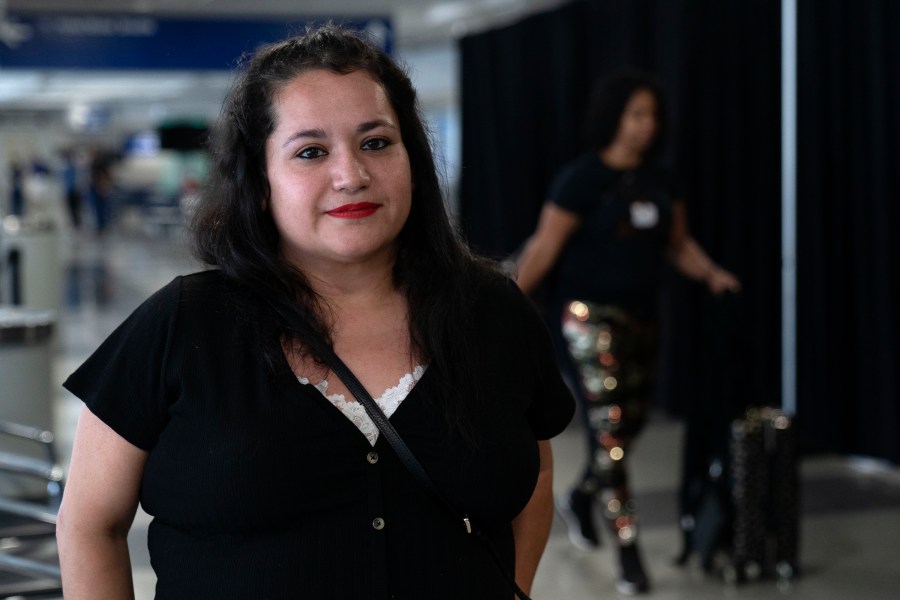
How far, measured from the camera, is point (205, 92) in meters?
34.4

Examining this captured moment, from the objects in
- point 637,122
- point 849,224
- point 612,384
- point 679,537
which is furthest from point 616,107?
point 849,224

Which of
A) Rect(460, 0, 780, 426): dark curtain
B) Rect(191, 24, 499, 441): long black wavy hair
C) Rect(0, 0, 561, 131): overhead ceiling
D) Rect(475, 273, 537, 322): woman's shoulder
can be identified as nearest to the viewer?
Rect(191, 24, 499, 441): long black wavy hair

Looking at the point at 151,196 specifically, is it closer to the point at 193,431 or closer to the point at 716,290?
the point at 716,290

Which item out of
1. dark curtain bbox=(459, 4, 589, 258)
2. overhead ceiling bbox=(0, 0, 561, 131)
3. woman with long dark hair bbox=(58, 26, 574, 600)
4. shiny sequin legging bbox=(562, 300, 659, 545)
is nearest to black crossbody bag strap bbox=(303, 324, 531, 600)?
woman with long dark hair bbox=(58, 26, 574, 600)

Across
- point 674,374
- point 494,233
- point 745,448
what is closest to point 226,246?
point 745,448

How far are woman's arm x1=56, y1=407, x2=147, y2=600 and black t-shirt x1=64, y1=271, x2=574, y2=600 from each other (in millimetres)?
27

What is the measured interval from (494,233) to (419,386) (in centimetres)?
810

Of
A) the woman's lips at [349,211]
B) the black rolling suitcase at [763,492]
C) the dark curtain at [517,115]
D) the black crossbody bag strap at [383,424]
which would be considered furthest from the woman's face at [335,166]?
the dark curtain at [517,115]

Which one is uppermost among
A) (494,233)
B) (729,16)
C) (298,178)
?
(729,16)

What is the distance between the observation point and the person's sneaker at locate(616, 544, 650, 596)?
13.2 feet

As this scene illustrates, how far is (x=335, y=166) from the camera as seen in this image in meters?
1.65

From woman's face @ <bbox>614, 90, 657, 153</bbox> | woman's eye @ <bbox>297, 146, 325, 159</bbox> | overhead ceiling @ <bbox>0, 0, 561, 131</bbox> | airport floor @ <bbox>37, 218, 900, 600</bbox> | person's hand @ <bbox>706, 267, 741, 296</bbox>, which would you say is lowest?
airport floor @ <bbox>37, 218, 900, 600</bbox>

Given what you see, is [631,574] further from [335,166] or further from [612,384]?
[335,166]

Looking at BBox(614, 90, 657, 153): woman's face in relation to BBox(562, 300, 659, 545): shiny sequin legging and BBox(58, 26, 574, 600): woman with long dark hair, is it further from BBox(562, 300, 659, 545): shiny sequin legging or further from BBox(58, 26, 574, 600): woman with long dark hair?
BBox(58, 26, 574, 600): woman with long dark hair
